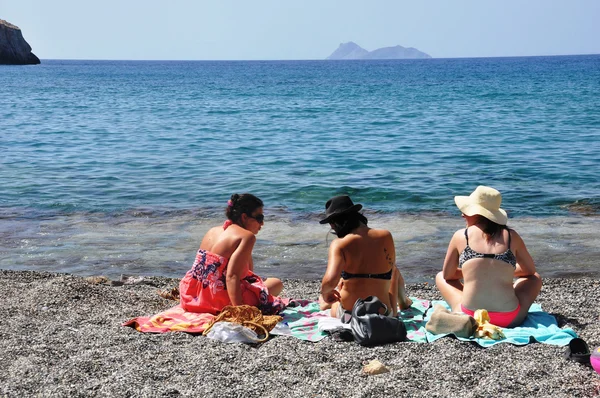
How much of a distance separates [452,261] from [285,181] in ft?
34.0

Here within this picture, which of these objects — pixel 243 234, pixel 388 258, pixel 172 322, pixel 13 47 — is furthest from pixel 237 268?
pixel 13 47

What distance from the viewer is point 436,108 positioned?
38781 millimetres

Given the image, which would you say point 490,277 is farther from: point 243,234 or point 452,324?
point 243,234

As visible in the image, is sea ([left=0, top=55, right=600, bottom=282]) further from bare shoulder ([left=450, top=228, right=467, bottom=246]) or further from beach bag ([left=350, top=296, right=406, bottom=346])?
beach bag ([left=350, top=296, right=406, bottom=346])

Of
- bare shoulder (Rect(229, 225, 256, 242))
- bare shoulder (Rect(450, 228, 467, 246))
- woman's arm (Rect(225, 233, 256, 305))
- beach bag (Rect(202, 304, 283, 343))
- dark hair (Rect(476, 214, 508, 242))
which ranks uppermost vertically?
dark hair (Rect(476, 214, 508, 242))

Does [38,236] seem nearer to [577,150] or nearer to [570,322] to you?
[570,322]

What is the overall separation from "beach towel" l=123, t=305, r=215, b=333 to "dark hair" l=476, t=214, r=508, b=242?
251cm

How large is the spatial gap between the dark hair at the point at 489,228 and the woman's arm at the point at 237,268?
203cm

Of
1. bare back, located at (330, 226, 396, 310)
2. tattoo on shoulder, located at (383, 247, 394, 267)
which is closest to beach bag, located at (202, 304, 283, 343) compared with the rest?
bare back, located at (330, 226, 396, 310)

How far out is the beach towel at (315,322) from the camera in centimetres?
585

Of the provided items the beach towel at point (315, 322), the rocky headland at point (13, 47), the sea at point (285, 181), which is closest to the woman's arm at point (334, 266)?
the beach towel at point (315, 322)

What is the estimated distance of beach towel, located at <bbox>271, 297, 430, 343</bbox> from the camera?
5848mm

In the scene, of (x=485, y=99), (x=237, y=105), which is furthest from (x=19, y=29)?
(x=485, y=99)

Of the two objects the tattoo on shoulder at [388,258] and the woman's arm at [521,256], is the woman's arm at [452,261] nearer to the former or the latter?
the woman's arm at [521,256]
